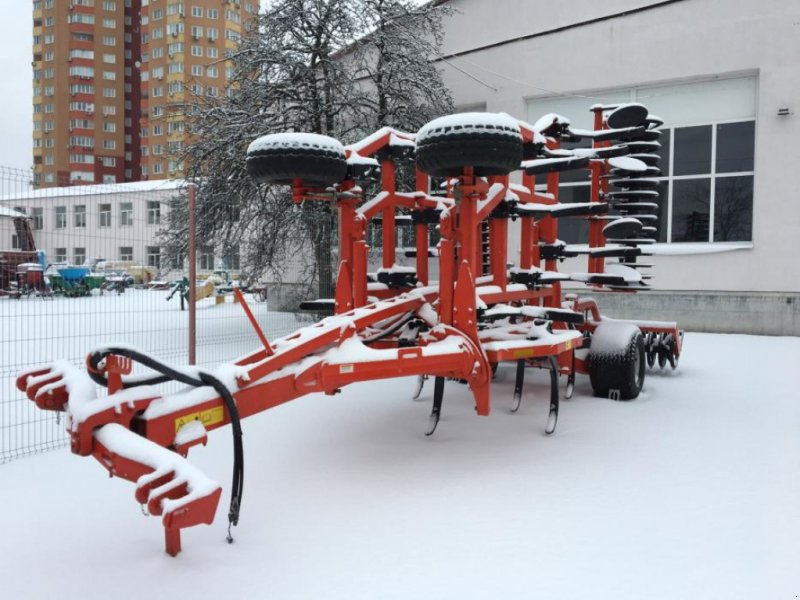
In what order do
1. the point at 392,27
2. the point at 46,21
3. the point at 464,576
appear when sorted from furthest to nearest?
the point at 46,21 < the point at 392,27 < the point at 464,576

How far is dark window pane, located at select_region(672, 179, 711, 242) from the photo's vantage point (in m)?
11.9

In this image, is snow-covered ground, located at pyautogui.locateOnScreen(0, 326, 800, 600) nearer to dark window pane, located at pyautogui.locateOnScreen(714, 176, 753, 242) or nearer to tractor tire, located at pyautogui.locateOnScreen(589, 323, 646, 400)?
tractor tire, located at pyautogui.locateOnScreen(589, 323, 646, 400)

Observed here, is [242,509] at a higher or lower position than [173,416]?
lower

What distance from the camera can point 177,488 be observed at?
7.54 ft

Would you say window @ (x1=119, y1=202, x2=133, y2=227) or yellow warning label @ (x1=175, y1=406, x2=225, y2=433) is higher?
window @ (x1=119, y1=202, x2=133, y2=227)

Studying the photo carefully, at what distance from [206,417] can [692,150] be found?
1158cm

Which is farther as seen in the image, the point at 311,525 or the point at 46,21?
the point at 46,21

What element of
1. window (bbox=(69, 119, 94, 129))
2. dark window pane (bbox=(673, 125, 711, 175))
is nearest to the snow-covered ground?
dark window pane (bbox=(673, 125, 711, 175))

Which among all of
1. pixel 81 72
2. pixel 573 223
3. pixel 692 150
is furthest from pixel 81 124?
pixel 692 150

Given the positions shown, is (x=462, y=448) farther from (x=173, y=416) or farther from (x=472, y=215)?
(x=173, y=416)

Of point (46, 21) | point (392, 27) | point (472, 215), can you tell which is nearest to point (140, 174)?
point (46, 21)

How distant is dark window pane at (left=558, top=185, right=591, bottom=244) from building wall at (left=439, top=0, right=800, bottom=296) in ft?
Result: 2.23

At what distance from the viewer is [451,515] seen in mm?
3328

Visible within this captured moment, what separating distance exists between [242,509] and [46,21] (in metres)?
81.5
